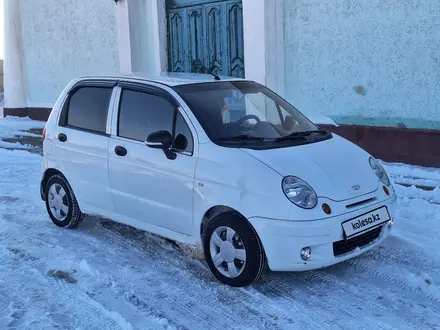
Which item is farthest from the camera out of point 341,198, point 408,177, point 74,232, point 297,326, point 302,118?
point 408,177

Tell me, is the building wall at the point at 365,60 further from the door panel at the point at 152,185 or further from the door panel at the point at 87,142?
the door panel at the point at 152,185

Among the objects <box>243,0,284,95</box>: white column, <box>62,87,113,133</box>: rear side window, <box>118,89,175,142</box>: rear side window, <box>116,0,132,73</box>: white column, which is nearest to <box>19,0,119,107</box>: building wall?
<box>116,0,132,73</box>: white column

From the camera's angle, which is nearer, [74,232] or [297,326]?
[297,326]

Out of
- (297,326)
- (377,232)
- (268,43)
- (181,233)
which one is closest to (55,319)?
(181,233)

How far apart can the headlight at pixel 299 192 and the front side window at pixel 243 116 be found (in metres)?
0.54

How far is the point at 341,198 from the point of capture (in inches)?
168

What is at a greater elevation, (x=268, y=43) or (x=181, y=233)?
(x=268, y=43)

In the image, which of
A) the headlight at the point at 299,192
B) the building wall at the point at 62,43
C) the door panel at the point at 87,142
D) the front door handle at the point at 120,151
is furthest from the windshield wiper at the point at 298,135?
the building wall at the point at 62,43

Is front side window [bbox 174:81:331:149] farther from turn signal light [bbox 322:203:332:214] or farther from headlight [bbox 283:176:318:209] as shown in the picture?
turn signal light [bbox 322:203:332:214]

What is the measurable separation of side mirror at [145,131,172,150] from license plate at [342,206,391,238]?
1.57 meters

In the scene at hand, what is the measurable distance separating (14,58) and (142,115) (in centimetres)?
1188

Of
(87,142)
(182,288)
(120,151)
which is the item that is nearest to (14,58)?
(87,142)

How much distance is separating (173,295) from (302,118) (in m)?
2.17

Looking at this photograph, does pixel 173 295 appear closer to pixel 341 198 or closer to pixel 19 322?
pixel 19 322
